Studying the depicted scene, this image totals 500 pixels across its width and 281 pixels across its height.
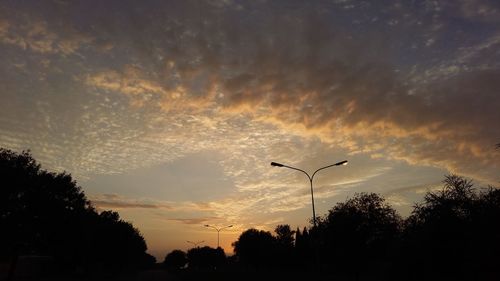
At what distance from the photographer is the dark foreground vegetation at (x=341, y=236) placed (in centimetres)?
2816

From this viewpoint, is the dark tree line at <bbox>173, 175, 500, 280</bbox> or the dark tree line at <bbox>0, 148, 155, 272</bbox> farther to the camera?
the dark tree line at <bbox>0, 148, 155, 272</bbox>

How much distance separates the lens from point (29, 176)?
5300cm

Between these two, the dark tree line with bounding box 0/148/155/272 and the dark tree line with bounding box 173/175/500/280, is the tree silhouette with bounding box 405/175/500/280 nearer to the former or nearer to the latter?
the dark tree line with bounding box 173/175/500/280

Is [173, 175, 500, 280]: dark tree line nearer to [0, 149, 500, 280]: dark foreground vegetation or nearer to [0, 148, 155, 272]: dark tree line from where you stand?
[0, 149, 500, 280]: dark foreground vegetation

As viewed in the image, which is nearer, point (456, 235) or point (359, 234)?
point (456, 235)

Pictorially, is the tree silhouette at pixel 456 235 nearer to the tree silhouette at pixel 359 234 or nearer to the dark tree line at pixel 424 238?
the dark tree line at pixel 424 238

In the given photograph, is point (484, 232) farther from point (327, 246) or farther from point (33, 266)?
point (33, 266)

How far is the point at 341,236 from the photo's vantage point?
50.8m

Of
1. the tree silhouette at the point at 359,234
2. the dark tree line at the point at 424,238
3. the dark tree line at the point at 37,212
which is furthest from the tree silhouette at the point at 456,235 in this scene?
the dark tree line at the point at 37,212

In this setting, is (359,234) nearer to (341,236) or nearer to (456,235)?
(341,236)

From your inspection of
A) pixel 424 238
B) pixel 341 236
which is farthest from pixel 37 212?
pixel 424 238

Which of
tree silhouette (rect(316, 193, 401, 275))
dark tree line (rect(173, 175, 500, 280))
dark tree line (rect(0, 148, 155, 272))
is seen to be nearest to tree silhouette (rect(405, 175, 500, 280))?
dark tree line (rect(173, 175, 500, 280))

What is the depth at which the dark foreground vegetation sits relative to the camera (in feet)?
92.4

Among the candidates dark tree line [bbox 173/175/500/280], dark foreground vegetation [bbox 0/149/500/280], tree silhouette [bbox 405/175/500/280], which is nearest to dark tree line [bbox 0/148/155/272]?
dark foreground vegetation [bbox 0/149/500/280]
